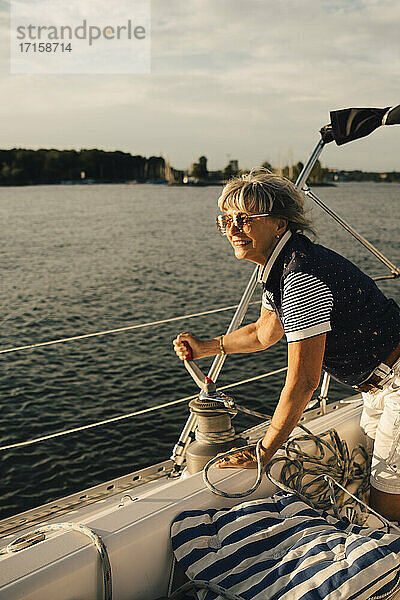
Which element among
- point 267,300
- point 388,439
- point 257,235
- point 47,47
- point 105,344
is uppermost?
point 47,47

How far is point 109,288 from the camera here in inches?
520

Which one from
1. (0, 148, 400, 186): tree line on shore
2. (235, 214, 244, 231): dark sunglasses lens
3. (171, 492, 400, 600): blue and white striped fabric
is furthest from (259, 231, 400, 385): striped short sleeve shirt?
(0, 148, 400, 186): tree line on shore

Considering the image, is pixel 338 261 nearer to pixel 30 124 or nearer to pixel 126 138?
pixel 30 124

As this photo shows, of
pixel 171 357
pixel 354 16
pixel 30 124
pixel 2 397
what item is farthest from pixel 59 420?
pixel 30 124

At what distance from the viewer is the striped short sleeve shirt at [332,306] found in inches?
59.2

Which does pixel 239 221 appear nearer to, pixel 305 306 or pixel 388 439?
pixel 305 306

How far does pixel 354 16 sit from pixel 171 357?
7909 mm

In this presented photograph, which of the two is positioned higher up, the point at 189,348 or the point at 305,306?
the point at 305,306

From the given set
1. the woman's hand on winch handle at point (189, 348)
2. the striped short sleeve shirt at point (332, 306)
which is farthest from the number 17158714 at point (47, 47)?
the striped short sleeve shirt at point (332, 306)

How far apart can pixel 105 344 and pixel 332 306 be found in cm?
696

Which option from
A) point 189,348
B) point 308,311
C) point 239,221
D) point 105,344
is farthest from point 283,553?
point 105,344

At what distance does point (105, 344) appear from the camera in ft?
27.3

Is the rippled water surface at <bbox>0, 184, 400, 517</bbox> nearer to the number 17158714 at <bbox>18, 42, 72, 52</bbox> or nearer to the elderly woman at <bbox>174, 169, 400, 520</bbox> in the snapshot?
the elderly woman at <bbox>174, 169, 400, 520</bbox>

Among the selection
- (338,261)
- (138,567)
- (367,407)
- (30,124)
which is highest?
(30,124)
